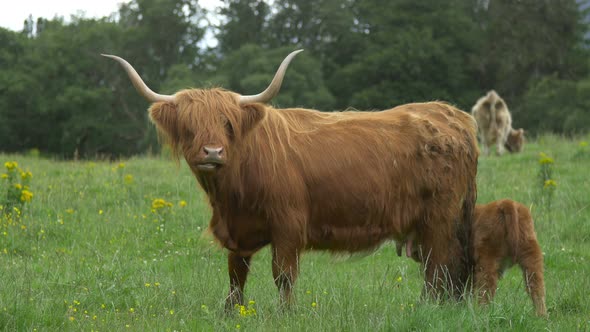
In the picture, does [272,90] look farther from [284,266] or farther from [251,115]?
[284,266]

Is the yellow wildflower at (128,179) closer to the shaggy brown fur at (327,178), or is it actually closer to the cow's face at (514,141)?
the shaggy brown fur at (327,178)

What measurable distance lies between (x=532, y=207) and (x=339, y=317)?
549 cm

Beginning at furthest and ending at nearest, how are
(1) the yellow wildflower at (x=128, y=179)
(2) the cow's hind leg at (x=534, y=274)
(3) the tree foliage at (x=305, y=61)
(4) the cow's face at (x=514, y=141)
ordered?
(3) the tree foliage at (x=305, y=61) → (4) the cow's face at (x=514, y=141) → (1) the yellow wildflower at (x=128, y=179) → (2) the cow's hind leg at (x=534, y=274)

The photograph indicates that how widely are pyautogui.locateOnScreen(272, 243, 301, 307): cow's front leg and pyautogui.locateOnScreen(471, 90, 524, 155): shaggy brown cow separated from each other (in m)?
14.2

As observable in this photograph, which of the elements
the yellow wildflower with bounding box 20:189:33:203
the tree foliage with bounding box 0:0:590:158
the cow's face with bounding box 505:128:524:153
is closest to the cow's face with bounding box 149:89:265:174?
the yellow wildflower with bounding box 20:189:33:203

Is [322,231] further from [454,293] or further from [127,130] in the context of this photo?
[127,130]

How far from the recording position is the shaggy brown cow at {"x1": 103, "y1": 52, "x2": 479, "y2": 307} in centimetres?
580

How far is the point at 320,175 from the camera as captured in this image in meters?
6.12

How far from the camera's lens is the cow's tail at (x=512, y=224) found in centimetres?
598

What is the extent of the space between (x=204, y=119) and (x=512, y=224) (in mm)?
2427

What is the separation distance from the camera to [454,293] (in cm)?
654

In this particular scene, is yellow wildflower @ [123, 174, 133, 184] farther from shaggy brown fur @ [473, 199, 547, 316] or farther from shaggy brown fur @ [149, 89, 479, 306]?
shaggy brown fur @ [473, 199, 547, 316]

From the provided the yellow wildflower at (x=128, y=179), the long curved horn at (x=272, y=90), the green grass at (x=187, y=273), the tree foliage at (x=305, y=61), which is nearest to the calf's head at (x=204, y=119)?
the long curved horn at (x=272, y=90)

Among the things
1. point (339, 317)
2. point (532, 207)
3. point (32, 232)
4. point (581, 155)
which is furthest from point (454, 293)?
point (581, 155)
